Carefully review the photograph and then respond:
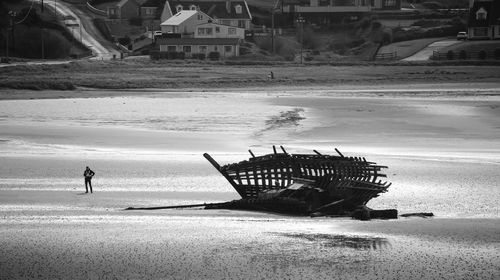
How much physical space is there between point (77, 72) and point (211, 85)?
449 inches

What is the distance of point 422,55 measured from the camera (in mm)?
82062

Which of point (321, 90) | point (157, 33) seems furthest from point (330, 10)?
point (321, 90)

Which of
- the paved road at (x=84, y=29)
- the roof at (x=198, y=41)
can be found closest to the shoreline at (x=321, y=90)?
the paved road at (x=84, y=29)

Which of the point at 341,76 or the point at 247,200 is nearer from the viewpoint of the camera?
the point at 247,200

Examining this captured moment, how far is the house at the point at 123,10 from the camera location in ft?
355

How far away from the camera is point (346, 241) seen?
17.2 m

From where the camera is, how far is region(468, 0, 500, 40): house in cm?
8750

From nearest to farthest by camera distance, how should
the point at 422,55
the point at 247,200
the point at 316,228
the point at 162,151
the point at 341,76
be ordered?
the point at 316,228 < the point at 247,200 < the point at 162,151 < the point at 341,76 < the point at 422,55

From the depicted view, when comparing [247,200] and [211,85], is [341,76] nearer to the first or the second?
[211,85]

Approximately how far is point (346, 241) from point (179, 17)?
274ft

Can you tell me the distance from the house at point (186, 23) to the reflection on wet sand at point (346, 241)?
79.2 m

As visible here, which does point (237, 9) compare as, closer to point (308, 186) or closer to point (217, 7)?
point (217, 7)

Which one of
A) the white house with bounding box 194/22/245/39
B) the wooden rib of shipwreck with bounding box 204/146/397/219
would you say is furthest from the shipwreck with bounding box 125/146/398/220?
the white house with bounding box 194/22/245/39

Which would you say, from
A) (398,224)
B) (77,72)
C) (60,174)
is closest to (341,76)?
(77,72)
